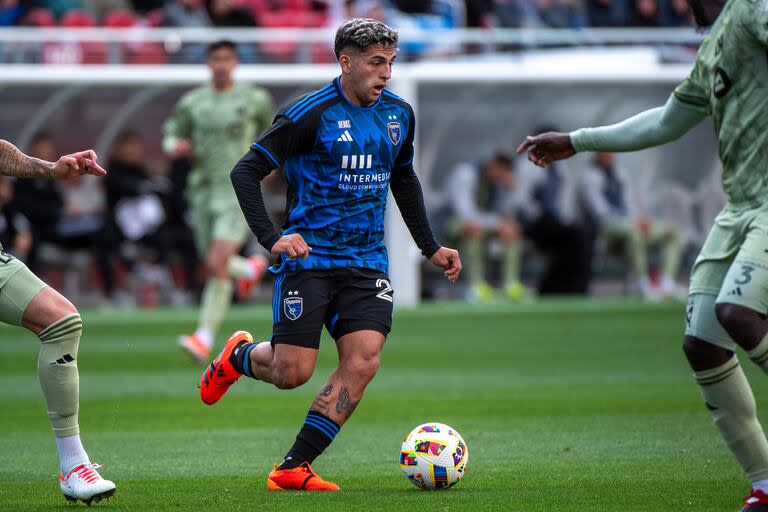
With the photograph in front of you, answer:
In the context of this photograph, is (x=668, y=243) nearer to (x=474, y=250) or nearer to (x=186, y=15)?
(x=474, y=250)

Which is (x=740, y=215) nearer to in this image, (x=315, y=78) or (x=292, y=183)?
(x=292, y=183)

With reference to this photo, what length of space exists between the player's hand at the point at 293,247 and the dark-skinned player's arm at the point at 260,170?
0.17 metres

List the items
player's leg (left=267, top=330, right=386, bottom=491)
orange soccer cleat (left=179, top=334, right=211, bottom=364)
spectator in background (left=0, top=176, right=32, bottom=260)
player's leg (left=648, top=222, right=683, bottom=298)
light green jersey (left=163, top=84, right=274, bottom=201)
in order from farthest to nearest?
player's leg (left=648, top=222, right=683, bottom=298), spectator in background (left=0, top=176, right=32, bottom=260), light green jersey (left=163, top=84, right=274, bottom=201), orange soccer cleat (left=179, top=334, right=211, bottom=364), player's leg (left=267, top=330, right=386, bottom=491)

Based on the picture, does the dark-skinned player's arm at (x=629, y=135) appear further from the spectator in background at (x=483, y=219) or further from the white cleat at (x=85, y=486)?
the spectator in background at (x=483, y=219)

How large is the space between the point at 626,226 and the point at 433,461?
59.8 feet

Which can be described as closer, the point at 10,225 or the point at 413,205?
the point at 413,205

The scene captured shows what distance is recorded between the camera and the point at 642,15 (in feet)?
86.3

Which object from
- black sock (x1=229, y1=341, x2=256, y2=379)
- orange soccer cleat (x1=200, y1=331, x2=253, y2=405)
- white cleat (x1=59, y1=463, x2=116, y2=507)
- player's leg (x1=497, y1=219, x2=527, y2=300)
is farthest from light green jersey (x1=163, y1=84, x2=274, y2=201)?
player's leg (x1=497, y1=219, x2=527, y2=300)

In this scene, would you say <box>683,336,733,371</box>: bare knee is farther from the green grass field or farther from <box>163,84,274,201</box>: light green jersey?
<box>163,84,274,201</box>: light green jersey

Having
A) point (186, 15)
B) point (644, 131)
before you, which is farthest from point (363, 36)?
point (186, 15)

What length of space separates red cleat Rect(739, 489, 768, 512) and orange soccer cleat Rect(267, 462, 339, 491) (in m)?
2.01

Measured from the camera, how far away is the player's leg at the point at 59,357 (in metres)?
6.20

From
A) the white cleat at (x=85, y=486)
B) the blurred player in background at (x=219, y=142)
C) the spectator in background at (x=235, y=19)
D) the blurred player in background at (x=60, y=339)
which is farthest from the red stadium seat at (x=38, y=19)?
the white cleat at (x=85, y=486)

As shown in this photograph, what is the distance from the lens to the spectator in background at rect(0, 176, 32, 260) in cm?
2059
